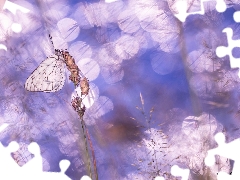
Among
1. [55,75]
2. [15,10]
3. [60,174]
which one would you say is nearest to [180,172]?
[60,174]

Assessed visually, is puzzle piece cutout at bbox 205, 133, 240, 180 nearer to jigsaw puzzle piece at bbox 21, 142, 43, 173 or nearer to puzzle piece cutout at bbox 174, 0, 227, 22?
puzzle piece cutout at bbox 174, 0, 227, 22

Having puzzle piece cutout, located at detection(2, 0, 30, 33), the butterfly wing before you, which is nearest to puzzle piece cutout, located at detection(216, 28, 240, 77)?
the butterfly wing

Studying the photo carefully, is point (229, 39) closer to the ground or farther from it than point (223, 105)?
farther from it

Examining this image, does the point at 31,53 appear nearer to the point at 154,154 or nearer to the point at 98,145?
the point at 98,145

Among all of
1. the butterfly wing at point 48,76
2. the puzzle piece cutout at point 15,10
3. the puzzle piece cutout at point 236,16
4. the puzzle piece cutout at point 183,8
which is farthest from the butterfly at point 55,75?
the puzzle piece cutout at point 236,16

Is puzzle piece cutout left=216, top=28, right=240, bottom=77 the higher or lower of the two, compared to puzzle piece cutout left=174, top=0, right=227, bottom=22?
lower

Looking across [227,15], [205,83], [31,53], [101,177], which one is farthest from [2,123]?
[227,15]

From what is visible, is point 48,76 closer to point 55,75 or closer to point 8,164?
point 55,75
